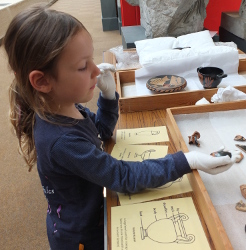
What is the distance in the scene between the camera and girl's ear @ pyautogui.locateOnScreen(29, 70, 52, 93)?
599 millimetres

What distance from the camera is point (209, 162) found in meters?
0.65

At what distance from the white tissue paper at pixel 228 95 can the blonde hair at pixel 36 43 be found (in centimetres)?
63

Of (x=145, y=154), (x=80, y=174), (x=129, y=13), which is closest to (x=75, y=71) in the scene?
(x=80, y=174)

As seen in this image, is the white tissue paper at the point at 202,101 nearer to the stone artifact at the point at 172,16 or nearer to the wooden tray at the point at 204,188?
the wooden tray at the point at 204,188

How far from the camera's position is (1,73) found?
12.0ft

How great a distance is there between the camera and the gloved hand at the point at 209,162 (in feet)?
2.13

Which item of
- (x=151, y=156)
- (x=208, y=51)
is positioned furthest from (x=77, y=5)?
(x=151, y=156)

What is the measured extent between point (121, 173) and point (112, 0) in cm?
472

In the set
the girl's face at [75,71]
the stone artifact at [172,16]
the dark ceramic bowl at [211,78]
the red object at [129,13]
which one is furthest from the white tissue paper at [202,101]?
the red object at [129,13]

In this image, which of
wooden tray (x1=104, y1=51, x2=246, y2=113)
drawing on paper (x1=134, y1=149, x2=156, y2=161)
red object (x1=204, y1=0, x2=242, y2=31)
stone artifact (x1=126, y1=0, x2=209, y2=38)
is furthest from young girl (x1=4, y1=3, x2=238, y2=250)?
red object (x1=204, y1=0, x2=242, y2=31)

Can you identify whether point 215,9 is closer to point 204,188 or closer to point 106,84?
point 106,84

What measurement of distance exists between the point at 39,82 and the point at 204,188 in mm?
450

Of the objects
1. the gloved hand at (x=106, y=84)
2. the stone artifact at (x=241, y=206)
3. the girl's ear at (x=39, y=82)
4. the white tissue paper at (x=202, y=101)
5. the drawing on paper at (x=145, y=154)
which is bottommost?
the drawing on paper at (x=145, y=154)

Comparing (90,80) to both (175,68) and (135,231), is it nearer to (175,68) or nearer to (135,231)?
(135,231)
